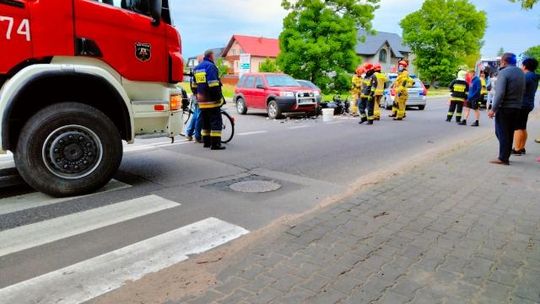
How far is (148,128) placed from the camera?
6035 millimetres

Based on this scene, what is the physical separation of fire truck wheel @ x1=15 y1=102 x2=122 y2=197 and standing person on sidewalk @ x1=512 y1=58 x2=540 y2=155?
7.42 m

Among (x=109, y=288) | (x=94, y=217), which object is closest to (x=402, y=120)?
(x=94, y=217)

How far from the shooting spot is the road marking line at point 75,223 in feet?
13.3

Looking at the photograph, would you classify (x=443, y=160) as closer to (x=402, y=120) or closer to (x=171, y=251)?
(x=171, y=251)

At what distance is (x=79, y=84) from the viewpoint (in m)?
5.46

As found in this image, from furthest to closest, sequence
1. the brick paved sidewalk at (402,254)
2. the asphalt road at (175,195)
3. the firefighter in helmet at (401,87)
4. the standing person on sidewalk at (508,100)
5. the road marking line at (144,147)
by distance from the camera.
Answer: the firefighter in helmet at (401,87), the road marking line at (144,147), the standing person on sidewalk at (508,100), the asphalt road at (175,195), the brick paved sidewalk at (402,254)

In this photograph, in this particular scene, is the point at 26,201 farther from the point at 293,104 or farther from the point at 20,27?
the point at 293,104

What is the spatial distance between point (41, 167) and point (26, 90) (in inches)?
35.1

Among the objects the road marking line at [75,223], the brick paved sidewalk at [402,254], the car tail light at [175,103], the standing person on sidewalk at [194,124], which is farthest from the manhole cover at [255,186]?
the standing person on sidewalk at [194,124]

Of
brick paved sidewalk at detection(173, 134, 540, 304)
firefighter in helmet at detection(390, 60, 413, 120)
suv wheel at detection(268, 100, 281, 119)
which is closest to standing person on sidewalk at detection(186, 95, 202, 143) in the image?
brick paved sidewalk at detection(173, 134, 540, 304)

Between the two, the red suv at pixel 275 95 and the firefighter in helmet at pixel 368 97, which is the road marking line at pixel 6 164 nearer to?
the red suv at pixel 275 95

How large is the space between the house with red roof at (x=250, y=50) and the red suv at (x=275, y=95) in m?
56.3

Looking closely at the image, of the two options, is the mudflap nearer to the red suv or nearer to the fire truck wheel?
the fire truck wheel

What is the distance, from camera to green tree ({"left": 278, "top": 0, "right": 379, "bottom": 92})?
3159 cm
